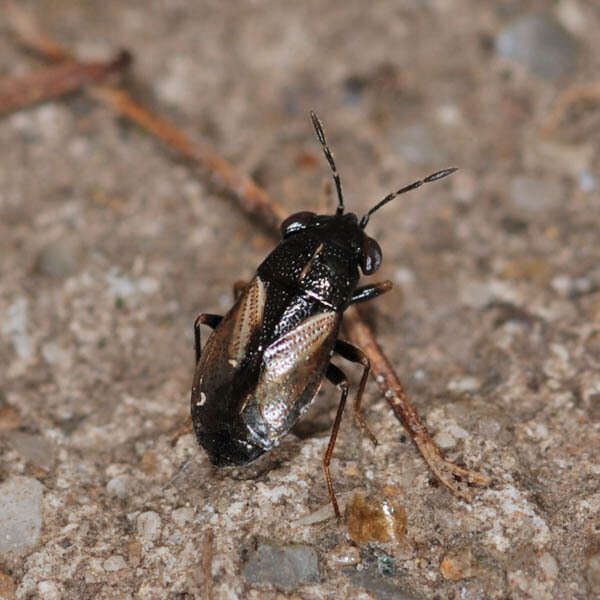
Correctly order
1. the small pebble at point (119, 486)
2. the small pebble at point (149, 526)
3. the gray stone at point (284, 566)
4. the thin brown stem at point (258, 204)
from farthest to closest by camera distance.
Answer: the small pebble at point (119, 486) < the thin brown stem at point (258, 204) < the small pebble at point (149, 526) < the gray stone at point (284, 566)

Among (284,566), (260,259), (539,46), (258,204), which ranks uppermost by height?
(539,46)

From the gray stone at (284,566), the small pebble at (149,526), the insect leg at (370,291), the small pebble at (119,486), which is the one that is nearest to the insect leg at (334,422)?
the gray stone at (284,566)

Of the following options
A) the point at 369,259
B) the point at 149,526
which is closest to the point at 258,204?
the point at 369,259

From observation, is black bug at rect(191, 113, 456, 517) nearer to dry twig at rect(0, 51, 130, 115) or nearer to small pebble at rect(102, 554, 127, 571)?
small pebble at rect(102, 554, 127, 571)

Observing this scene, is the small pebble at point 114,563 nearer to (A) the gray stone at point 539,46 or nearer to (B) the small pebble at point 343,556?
(B) the small pebble at point 343,556

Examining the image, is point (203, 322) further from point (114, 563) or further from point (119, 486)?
point (114, 563)

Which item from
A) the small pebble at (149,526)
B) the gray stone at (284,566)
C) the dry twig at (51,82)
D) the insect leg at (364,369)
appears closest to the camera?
the gray stone at (284,566)

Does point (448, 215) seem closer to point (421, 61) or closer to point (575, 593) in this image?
point (421, 61)
